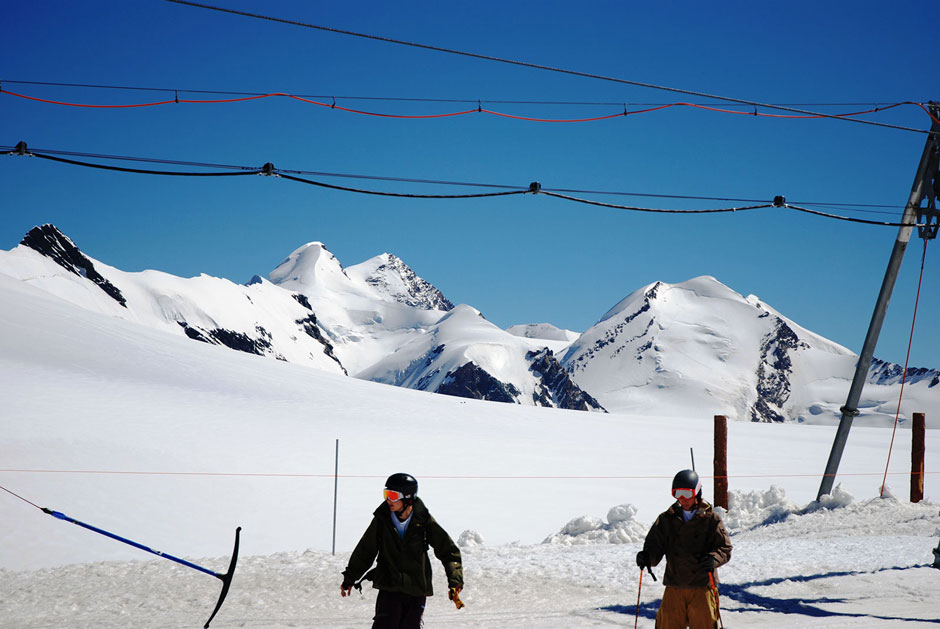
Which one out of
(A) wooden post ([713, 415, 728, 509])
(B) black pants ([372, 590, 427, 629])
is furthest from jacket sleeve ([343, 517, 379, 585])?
(A) wooden post ([713, 415, 728, 509])

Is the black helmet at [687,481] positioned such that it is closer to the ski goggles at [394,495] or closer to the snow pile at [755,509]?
the ski goggles at [394,495]

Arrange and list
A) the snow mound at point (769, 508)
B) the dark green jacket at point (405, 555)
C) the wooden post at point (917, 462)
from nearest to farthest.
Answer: the dark green jacket at point (405, 555) < the snow mound at point (769, 508) < the wooden post at point (917, 462)

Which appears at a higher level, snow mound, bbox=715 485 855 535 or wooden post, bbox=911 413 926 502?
wooden post, bbox=911 413 926 502

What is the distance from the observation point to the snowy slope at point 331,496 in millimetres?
10766

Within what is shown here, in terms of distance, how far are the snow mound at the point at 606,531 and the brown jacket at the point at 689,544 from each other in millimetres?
Answer: 8195

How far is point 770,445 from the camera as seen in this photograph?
4125cm

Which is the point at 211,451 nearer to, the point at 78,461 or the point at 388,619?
the point at 78,461

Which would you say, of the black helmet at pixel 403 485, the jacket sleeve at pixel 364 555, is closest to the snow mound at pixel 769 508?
the jacket sleeve at pixel 364 555

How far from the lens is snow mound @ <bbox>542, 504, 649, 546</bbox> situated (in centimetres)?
1562

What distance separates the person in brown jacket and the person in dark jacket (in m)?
1.78

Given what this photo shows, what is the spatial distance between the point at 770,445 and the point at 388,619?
37635 mm

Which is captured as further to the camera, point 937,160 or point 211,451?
point 211,451

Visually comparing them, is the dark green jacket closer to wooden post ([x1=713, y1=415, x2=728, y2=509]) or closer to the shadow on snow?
the shadow on snow

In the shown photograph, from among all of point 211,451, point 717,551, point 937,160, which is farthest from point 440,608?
point 211,451
